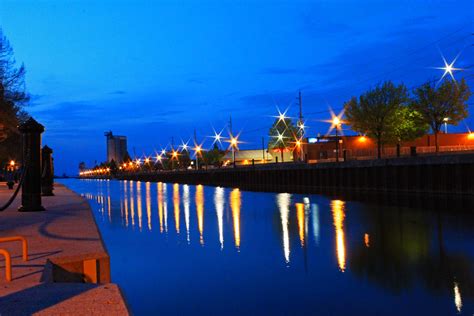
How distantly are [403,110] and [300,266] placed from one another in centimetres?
6423

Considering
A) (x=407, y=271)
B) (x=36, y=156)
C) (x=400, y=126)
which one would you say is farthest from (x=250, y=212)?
(x=400, y=126)

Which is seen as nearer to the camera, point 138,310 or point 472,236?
point 138,310

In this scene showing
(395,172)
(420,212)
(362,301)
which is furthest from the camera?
(395,172)

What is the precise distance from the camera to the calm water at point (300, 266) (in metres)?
8.37

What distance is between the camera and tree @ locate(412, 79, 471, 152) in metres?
62.7

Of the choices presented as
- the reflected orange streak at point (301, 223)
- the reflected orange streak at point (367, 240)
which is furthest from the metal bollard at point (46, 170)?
the reflected orange streak at point (367, 240)

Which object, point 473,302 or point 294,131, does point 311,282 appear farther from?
point 294,131

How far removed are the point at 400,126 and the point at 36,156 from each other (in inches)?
2460

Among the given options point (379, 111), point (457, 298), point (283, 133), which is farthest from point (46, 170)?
point (283, 133)

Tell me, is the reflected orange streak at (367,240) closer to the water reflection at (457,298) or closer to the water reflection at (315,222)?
the water reflection at (315,222)

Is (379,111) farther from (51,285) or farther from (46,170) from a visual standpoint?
(51,285)

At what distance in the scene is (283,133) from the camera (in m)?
107

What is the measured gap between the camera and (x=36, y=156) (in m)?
16.0

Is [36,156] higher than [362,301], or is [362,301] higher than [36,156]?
[36,156]
